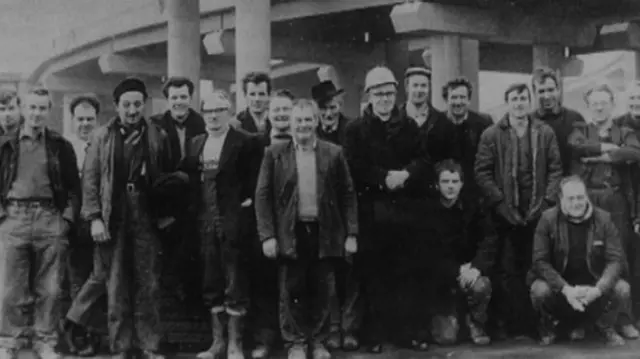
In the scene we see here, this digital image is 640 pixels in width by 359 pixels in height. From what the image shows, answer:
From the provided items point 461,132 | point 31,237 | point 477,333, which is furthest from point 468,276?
point 31,237

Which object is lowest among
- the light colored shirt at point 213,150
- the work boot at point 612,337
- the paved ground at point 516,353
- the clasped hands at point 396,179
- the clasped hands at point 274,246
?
the paved ground at point 516,353

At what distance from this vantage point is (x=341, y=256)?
6.79 meters

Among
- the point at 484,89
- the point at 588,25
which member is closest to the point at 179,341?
the point at 588,25

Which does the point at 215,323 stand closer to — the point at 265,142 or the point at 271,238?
the point at 271,238

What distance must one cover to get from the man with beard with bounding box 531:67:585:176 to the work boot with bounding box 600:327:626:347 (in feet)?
3.99

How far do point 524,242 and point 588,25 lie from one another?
891 centimetres

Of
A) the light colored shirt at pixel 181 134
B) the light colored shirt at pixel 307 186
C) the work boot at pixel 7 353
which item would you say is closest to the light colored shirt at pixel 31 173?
the light colored shirt at pixel 181 134

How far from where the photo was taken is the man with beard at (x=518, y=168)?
7.22 metres

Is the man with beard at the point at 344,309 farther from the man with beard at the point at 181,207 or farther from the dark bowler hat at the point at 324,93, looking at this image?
the man with beard at the point at 181,207

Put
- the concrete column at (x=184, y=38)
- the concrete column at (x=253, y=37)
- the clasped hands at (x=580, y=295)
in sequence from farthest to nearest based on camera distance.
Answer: the concrete column at (x=184, y=38) < the concrete column at (x=253, y=37) < the clasped hands at (x=580, y=295)

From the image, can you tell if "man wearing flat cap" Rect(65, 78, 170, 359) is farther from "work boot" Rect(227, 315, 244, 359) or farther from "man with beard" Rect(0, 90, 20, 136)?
"man with beard" Rect(0, 90, 20, 136)

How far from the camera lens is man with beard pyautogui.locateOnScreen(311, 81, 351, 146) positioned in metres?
7.50

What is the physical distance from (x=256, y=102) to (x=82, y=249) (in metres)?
1.66

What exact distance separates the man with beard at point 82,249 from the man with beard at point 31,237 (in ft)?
0.75
